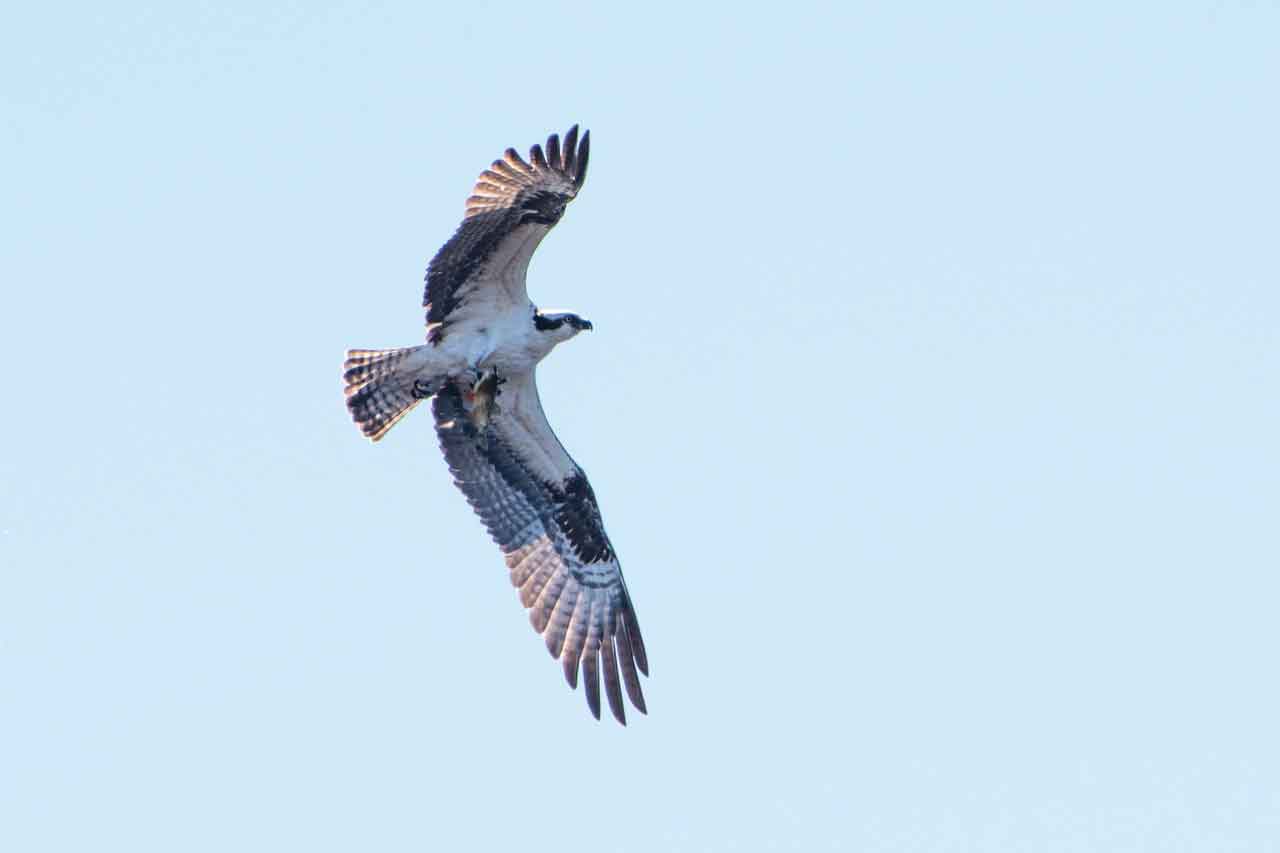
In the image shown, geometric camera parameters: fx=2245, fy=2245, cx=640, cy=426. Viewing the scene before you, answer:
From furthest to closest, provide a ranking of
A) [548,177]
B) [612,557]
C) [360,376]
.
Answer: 1. [612,557]
2. [360,376]
3. [548,177]

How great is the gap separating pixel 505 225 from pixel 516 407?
1895 mm

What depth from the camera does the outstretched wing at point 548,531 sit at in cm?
1733

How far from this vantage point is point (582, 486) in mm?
17938

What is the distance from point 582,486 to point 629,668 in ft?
5.11

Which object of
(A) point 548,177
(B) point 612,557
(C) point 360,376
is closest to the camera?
(A) point 548,177

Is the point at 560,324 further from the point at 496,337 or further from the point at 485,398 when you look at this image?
the point at 485,398

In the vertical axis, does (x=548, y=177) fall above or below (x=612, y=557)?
above

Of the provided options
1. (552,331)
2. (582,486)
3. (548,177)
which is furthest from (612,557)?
(548,177)

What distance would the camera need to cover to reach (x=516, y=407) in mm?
17422

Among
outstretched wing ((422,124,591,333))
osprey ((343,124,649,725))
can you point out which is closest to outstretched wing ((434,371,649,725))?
osprey ((343,124,649,725))

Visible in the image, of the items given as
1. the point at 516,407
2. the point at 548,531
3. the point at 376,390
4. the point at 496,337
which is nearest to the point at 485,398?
the point at 516,407

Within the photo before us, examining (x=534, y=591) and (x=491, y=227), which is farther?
(x=534, y=591)

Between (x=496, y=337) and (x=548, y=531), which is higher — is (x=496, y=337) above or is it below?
above

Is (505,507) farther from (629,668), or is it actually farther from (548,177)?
(548,177)
